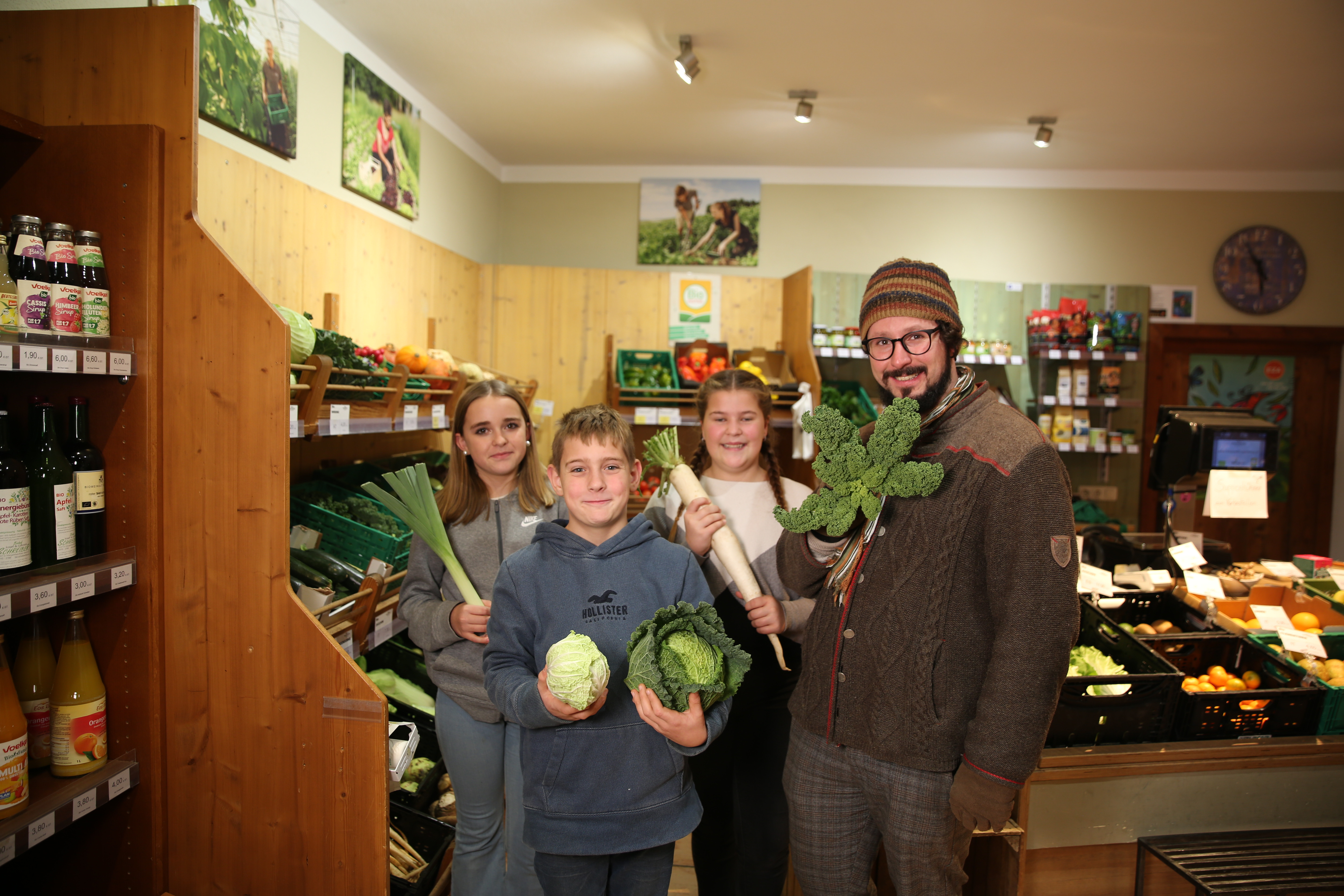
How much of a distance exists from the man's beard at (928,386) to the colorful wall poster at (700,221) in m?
4.17

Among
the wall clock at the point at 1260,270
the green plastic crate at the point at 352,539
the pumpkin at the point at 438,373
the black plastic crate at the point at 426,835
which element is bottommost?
the black plastic crate at the point at 426,835

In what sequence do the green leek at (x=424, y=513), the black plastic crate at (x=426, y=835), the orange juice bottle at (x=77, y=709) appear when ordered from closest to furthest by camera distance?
the orange juice bottle at (x=77, y=709) → the green leek at (x=424, y=513) → the black plastic crate at (x=426, y=835)

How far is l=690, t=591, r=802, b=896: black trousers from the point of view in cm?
194

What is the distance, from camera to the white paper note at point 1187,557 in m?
2.88

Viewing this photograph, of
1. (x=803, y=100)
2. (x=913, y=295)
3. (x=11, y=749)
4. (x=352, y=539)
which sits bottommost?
(x=11, y=749)

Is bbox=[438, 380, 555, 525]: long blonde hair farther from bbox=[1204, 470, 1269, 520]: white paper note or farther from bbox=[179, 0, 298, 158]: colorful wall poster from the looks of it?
bbox=[1204, 470, 1269, 520]: white paper note

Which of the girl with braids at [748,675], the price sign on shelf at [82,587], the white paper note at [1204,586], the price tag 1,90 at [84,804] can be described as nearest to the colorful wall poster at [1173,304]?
the white paper note at [1204,586]

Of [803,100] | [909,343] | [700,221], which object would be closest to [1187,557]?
[909,343]

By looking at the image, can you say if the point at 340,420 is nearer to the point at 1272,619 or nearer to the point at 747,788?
the point at 747,788

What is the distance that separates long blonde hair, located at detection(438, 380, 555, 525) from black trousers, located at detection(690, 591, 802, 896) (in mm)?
600

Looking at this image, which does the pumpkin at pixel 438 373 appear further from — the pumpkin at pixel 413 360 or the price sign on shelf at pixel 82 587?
the price sign on shelf at pixel 82 587

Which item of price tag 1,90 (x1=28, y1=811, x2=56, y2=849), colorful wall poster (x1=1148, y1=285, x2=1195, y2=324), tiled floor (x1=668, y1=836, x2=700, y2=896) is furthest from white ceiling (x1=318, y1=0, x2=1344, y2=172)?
tiled floor (x1=668, y1=836, x2=700, y2=896)

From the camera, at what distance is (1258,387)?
221 inches

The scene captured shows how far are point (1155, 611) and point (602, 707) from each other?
2.40 meters
